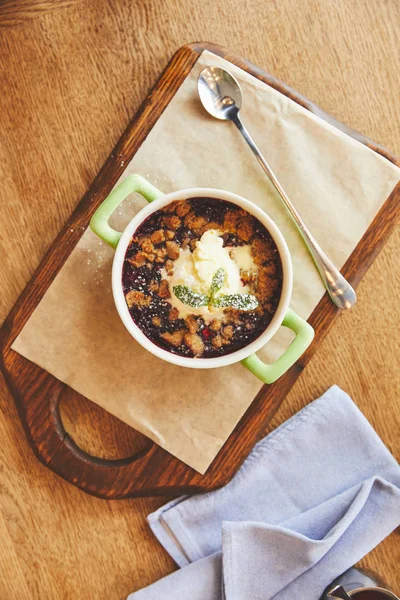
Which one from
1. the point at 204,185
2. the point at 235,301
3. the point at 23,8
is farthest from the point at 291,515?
the point at 23,8

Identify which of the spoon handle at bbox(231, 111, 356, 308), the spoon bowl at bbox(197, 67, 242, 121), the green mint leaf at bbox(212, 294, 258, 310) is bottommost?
the green mint leaf at bbox(212, 294, 258, 310)

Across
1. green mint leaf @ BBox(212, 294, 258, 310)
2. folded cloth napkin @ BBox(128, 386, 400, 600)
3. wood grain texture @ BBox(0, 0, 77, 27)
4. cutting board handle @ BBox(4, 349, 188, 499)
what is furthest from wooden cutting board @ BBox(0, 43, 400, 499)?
wood grain texture @ BBox(0, 0, 77, 27)

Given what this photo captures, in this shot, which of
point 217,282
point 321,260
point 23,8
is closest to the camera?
point 217,282

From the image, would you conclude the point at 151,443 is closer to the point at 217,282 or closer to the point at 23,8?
the point at 217,282

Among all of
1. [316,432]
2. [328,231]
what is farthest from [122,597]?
[328,231]

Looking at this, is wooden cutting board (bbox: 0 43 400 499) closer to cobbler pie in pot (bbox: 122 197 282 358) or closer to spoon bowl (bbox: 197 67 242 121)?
spoon bowl (bbox: 197 67 242 121)
